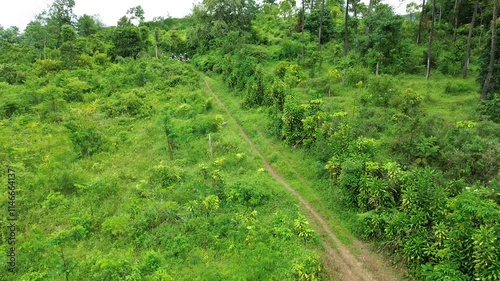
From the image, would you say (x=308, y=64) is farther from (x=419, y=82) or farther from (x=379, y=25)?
(x=419, y=82)

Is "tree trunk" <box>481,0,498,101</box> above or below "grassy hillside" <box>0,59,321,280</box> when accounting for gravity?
above

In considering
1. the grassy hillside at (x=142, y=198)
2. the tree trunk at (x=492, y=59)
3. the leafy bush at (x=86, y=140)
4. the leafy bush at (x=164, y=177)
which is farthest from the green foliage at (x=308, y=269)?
the tree trunk at (x=492, y=59)

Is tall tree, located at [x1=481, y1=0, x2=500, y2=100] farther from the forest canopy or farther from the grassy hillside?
the grassy hillside

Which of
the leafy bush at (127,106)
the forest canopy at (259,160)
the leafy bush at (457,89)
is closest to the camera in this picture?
the forest canopy at (259,160)

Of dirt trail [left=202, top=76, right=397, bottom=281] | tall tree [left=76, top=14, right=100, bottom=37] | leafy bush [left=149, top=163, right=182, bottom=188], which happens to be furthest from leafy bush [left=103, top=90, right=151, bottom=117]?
tall tree [left=76, top=14, right=100, bottom=37]

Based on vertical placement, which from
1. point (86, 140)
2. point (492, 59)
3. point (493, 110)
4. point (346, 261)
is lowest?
point (346, 261)

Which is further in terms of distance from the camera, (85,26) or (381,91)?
(85,26)

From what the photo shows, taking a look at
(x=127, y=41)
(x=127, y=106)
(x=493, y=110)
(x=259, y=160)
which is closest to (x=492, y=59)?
(x=493, y=110)

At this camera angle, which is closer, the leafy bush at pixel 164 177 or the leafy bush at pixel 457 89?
the leafy bush at pixel 164 177

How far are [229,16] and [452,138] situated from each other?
3779 cm

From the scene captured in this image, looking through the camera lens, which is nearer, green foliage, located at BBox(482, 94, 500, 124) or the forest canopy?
the forest canopy

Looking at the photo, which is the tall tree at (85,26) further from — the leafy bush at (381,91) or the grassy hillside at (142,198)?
the leafy bush at (381,91)

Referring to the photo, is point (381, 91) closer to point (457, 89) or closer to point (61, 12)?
point (457, 89)

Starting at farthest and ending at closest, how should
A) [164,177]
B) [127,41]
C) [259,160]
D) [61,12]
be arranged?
1. [61,12]
2. [127,41]
3. [259,160]
4. [164,177]
